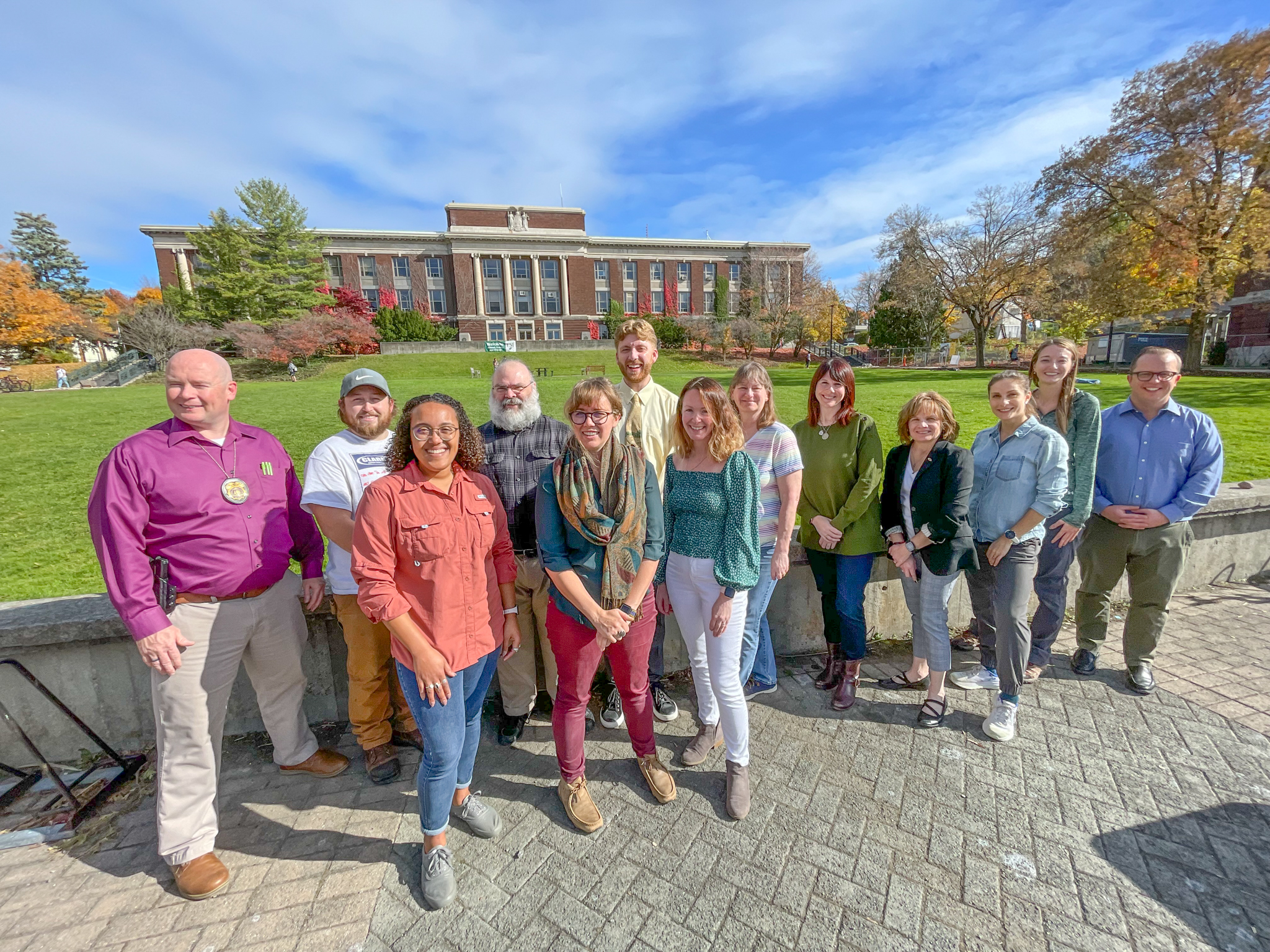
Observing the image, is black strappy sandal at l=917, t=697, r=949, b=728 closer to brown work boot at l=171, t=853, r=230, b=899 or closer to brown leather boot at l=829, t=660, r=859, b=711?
brown leather boot at l=829, t=660, r=859, b=711

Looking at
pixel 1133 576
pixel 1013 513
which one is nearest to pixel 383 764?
pixel 1013 513

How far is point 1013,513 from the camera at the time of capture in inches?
130

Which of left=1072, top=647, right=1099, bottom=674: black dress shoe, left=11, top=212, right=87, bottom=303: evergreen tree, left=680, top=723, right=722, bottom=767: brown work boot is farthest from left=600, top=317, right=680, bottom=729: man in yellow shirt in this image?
left=11, top=212, right=87, bottom=303: evergreen tree

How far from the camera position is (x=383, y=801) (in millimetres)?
2904

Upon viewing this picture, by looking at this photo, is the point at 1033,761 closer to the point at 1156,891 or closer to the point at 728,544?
the point at 1156,891

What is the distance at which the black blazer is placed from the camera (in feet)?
10.5

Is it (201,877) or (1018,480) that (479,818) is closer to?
(201,877)

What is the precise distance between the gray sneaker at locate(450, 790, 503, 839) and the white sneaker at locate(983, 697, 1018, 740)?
112 inches

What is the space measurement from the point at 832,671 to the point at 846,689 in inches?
7.6

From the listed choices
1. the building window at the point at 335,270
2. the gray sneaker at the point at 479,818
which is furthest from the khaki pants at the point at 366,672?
the building window at the point at 335,270

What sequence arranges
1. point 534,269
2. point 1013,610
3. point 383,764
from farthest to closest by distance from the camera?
point 534,269, point 1013,610, point 383,764

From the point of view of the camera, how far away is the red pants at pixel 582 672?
263 centimetres

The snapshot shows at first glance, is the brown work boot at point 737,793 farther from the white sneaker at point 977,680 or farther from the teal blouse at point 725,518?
the white sneaker at point 977,680

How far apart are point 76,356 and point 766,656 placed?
57.1 meters
